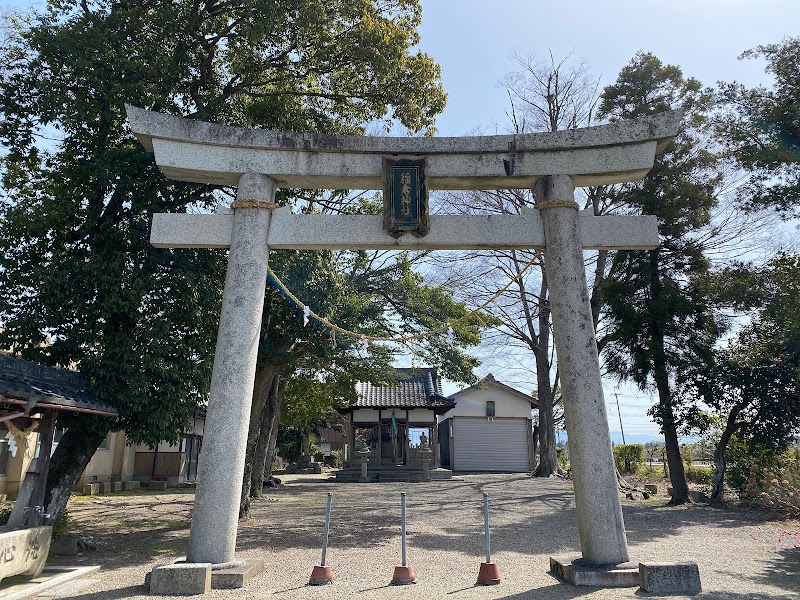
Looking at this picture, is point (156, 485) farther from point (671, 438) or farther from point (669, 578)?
point (669, 578)

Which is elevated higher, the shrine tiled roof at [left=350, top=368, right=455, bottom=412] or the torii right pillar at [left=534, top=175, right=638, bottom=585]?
the shrine tiled roof at [left=350, top=368, right=455, bottom=412]

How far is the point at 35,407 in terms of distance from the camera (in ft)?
20.9

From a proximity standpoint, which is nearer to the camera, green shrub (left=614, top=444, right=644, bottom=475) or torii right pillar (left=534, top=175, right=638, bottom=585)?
torii right pillar (left=534, top=175, right=638, bottom=585)

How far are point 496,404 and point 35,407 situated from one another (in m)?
25.1

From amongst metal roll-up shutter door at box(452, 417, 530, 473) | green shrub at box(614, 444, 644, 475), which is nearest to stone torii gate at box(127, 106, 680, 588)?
green shrub at box(614, 444, 644, 475)

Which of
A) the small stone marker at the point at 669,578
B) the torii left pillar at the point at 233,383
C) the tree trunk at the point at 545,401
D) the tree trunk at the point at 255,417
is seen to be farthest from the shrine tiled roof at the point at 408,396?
the small stone marker at the point at 669,578

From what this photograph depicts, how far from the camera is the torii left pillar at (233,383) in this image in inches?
231

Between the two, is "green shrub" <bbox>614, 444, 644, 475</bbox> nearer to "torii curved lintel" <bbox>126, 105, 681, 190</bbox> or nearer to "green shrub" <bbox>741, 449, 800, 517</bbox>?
"green shrub" <bbox>741, 449, 800, 517</bbox>

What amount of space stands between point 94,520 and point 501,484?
13.8 metres

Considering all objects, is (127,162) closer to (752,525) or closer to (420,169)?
(420,169)

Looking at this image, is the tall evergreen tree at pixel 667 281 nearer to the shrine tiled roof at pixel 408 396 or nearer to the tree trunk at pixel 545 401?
the tree trunk at pixel 545 401

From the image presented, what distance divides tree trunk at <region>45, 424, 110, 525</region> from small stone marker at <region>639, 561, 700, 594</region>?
7.35m

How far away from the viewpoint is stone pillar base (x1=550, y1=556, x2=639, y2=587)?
5637 millimetres

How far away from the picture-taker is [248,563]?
6090 mm
